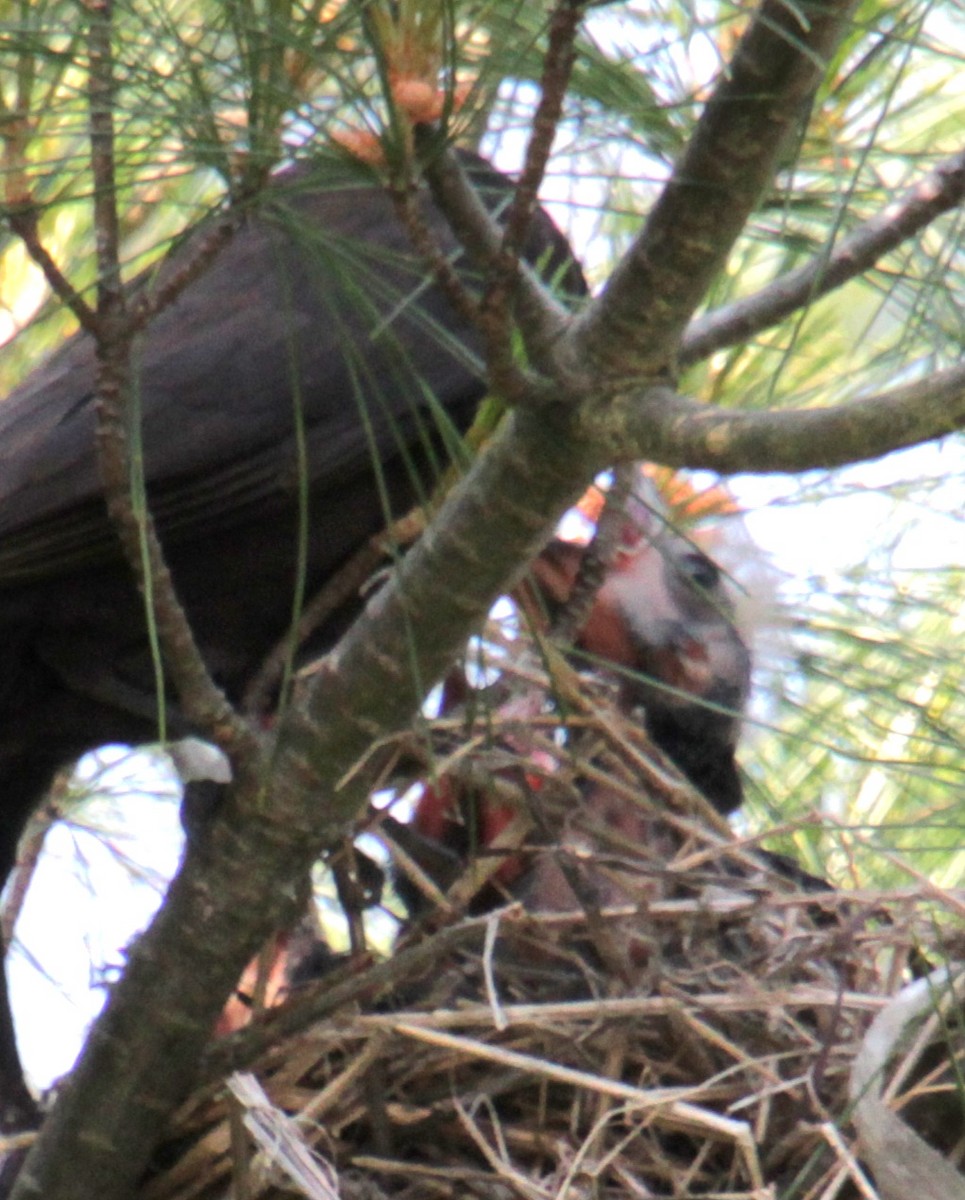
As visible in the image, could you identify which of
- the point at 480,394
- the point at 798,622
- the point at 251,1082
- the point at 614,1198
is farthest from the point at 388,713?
the point at 798,622

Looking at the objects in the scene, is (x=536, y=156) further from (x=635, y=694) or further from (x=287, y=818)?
(x=635, y=694)

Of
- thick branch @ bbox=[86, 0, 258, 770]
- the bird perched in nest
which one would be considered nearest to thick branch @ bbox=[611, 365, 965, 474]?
thick branch @ bbox=[86, 0, 258, 770]

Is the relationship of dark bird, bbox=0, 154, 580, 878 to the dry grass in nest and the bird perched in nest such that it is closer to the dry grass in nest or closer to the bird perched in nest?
the bird perched in nest

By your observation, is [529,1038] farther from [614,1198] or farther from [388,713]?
[388,713]

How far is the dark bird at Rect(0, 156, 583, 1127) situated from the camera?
78.0 inches

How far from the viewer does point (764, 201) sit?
174 cm

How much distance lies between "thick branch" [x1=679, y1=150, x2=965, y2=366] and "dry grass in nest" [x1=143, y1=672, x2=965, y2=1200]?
52 cm

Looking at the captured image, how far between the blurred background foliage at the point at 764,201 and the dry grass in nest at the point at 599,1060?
140 mm

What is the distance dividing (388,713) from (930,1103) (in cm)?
54

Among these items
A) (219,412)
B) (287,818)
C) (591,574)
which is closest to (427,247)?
(287,818)

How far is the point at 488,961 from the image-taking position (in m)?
1.65

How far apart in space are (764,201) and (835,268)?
12.6 inches

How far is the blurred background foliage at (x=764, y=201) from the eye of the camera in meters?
1.29

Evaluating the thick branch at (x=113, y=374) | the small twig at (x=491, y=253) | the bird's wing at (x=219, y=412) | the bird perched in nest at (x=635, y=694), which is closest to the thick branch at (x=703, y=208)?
the small twig at (x=491, y=253)
